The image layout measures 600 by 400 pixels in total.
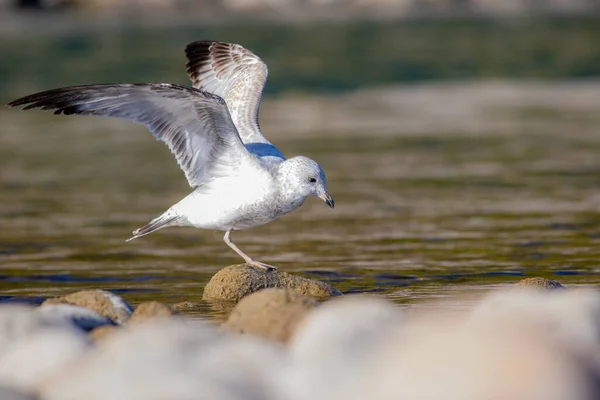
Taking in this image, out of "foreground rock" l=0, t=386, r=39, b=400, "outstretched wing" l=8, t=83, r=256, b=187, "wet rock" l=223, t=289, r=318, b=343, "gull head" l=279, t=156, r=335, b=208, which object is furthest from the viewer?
"gull head" l=279, t=156, r=335, b=208

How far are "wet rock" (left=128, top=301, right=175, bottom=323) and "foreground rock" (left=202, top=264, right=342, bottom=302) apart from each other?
1.81 meters

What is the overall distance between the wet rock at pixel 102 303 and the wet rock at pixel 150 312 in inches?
10.5

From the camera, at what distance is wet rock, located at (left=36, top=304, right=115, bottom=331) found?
704 cm

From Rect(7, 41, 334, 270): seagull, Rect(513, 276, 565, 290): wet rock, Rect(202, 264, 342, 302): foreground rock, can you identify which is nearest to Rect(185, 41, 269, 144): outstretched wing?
Rect(7, 41, 334, 270): seagull

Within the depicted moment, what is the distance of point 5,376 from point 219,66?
15.9 feet

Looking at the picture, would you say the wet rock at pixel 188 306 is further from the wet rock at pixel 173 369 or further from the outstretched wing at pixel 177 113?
the wet rock at pixel 173 369

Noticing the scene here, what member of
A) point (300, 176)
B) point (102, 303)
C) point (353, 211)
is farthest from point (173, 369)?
point (353, 211)

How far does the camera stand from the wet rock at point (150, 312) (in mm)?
7055

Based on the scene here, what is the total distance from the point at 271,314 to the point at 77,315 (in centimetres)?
113

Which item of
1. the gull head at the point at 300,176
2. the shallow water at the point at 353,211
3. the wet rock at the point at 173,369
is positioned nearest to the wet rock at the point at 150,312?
the wet rock at the point at 173,369

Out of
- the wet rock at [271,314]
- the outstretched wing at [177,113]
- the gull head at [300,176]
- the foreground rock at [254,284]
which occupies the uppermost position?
the outstretched wing at [177,113]

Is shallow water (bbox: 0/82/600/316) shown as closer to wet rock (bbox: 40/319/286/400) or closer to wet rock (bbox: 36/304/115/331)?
wet rock (bbox: 36/304/115/331)

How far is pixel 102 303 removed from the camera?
7512 mm

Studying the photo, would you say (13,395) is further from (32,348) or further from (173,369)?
(173,369)
